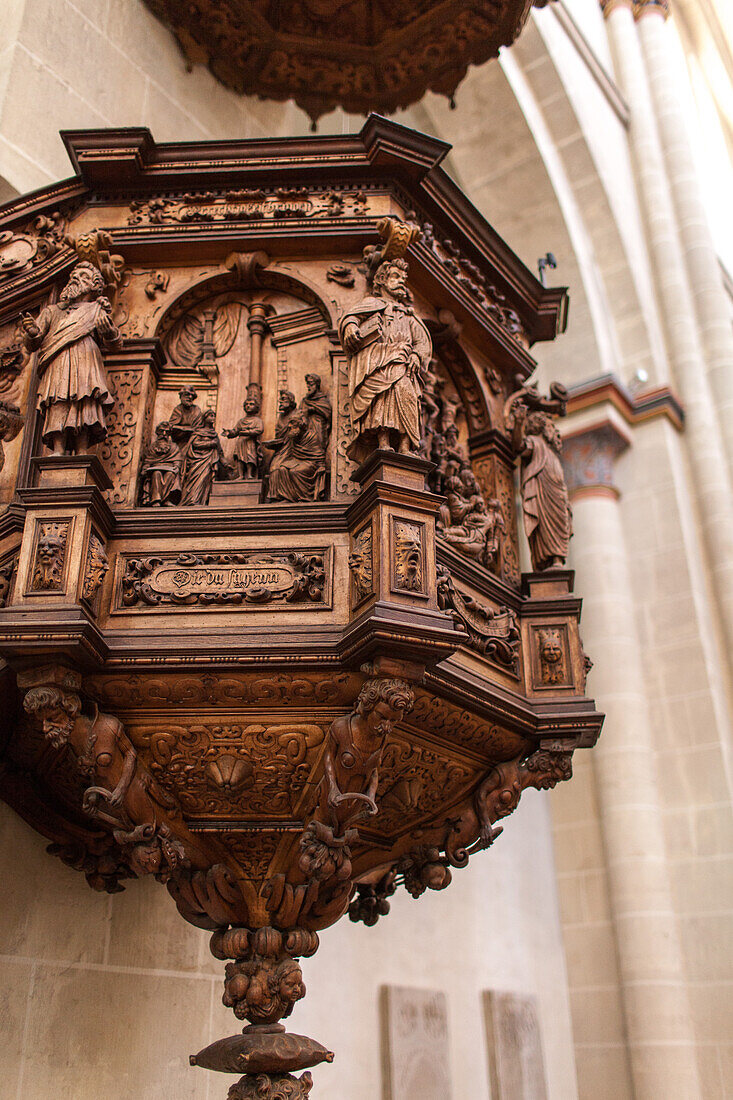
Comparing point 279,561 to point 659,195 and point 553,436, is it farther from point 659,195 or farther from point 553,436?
point 659,195

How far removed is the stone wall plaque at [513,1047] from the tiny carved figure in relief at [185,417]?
497 cm

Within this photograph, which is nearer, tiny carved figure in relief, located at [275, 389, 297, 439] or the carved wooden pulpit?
the carved wooden pulpit

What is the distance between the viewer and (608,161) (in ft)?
34.6

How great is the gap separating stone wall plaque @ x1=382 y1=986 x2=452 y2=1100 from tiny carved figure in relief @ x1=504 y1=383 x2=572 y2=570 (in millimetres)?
3342

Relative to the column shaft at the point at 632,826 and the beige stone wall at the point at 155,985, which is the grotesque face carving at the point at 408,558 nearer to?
the beige stone wall at the point at 155,985

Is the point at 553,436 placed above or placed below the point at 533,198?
below

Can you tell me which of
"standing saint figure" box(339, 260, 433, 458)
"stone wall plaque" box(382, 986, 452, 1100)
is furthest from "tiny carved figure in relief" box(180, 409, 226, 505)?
"stone wall plaque" box(382, 986, 452, 1100)

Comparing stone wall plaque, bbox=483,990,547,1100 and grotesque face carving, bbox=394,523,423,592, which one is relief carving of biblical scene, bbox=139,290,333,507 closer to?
grotesque face carving, bbox=394,523,423,592

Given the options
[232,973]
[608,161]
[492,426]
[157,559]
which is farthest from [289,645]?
[608,161]

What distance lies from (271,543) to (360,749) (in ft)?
2.84

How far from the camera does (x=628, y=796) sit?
26.4 feet

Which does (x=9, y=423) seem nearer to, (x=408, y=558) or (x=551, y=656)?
(x=408, y=558)

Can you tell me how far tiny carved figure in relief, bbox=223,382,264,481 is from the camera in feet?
14.4

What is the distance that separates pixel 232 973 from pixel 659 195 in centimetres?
917
